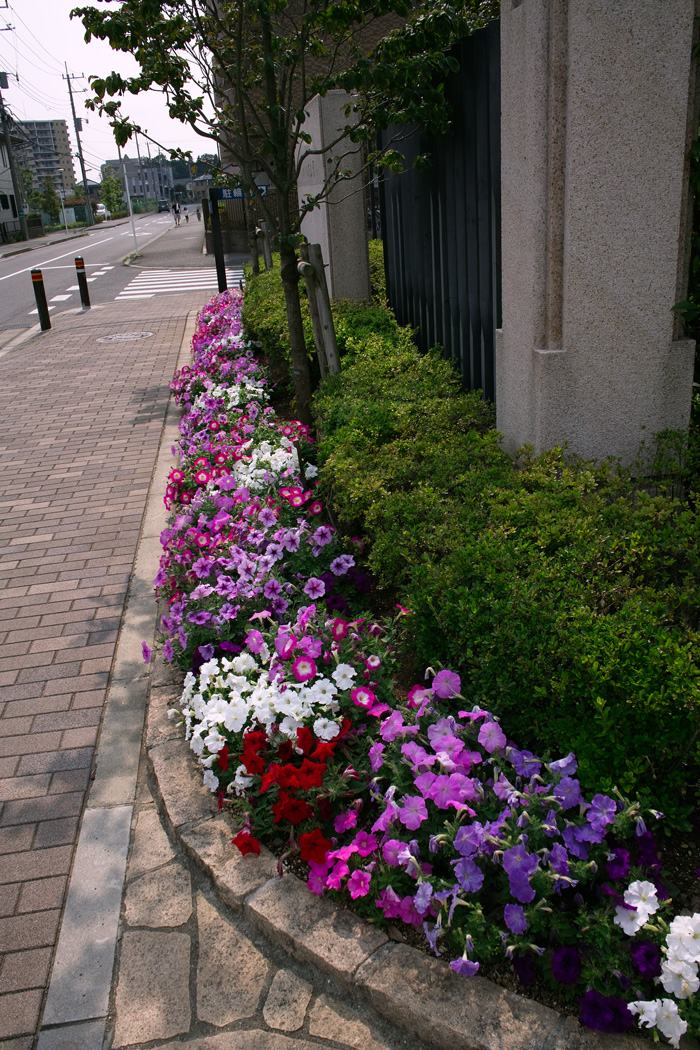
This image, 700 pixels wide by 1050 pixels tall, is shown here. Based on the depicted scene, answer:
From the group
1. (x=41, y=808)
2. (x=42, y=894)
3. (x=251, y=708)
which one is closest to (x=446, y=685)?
(x=251, y=708)

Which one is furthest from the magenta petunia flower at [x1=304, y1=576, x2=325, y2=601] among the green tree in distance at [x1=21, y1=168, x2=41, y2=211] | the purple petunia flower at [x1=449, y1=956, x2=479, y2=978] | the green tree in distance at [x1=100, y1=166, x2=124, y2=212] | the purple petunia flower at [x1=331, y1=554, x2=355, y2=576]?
Result: the green tree in distance at [x1=100, y1=166, x2=124, y2=212]

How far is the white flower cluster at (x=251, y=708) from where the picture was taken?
2.73 meters

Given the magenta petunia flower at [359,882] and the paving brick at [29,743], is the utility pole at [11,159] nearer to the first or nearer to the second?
the paving brick at [29,743]

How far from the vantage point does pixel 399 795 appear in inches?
96.8

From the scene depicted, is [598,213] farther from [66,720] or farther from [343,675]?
[66,720]

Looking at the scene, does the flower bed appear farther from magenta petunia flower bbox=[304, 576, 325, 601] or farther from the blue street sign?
the blue street sign

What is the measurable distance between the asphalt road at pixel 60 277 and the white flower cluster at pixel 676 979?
16716mm

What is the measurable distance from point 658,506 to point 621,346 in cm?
84

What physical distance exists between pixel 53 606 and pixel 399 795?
9.12 ft

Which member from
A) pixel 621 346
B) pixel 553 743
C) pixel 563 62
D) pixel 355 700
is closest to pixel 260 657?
pixel 355 700

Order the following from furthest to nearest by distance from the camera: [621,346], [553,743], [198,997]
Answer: [621,346] < [553,743] < [198,997]

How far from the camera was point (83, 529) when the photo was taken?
5.61 m

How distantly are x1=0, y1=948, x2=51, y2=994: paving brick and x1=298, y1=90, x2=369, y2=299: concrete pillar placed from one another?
6408 millimetres

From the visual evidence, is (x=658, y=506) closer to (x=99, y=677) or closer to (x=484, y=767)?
(x=484, y=767)
